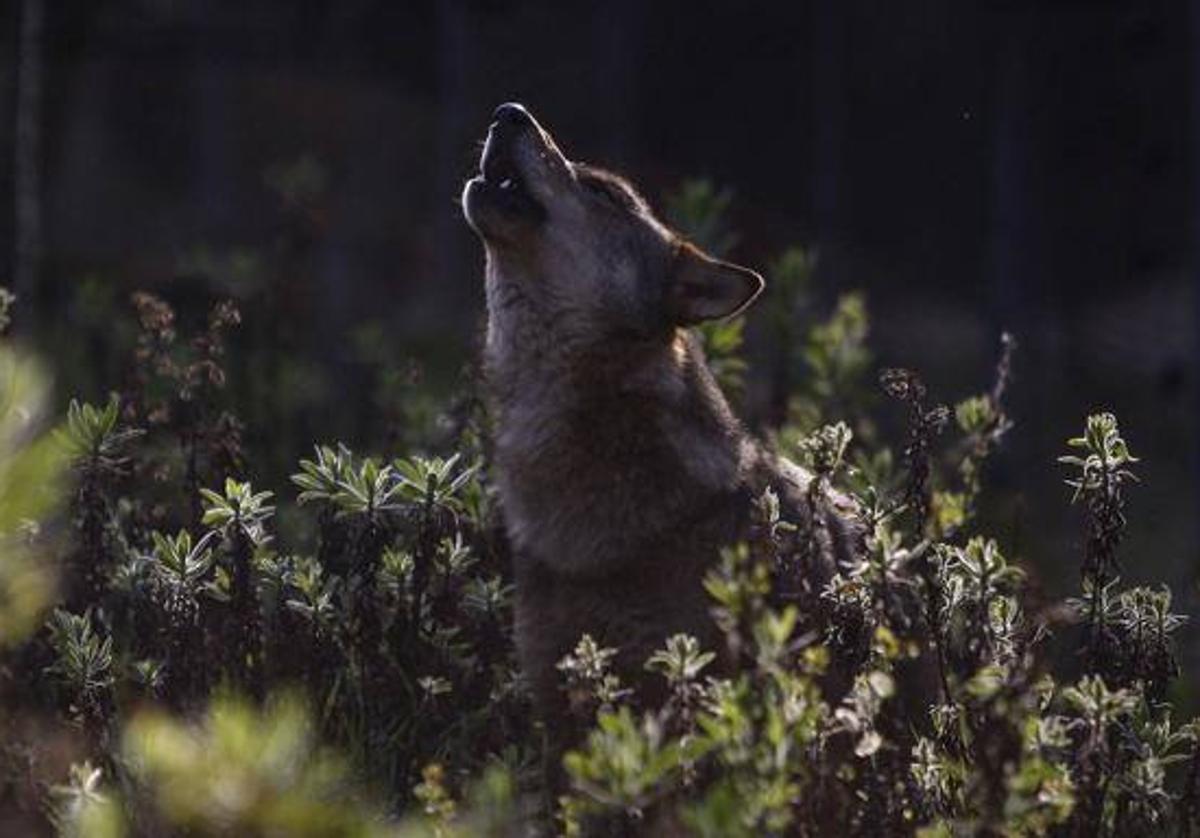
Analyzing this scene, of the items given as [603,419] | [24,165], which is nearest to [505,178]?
[603,419]

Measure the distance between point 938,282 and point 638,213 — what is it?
7598mm

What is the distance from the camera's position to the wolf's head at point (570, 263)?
606 centimetres

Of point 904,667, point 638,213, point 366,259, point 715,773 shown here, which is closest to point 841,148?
point 366,259

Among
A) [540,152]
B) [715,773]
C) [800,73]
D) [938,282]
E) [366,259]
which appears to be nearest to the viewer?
[715,773]

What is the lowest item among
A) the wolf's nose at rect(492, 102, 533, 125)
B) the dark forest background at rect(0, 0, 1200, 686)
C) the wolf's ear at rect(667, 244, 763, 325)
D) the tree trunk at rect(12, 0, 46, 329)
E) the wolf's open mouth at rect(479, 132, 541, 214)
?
the dark forest background at rect(0, 0, 1200, 686)

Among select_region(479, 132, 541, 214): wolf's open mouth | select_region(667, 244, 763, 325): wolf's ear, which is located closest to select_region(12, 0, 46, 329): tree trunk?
select_region(479, 132, 541, 214): wolf's open mouth

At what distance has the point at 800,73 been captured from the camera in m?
14.7

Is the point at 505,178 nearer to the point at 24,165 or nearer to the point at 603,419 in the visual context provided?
the point at 603,419

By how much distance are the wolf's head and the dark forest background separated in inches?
96.4

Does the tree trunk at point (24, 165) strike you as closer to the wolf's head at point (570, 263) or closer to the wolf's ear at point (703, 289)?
the wolf's head at point (570, 263)

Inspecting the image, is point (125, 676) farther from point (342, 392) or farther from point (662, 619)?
point (342, 392)

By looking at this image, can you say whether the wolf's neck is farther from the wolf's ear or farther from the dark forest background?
the dark forest background

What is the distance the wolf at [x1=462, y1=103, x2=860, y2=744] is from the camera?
17.9 ft

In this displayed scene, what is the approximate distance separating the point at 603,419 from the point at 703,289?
1.84ft
